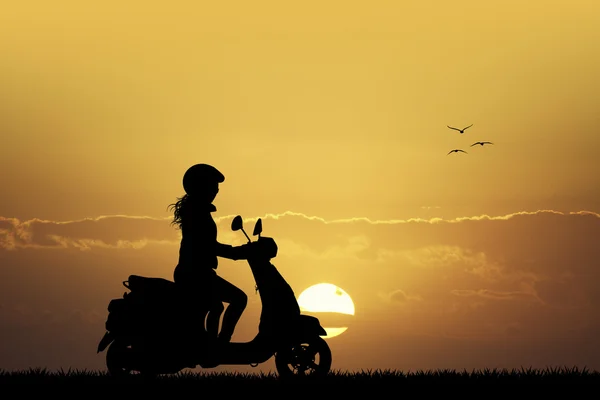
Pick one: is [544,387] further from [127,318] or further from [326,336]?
[127,318]

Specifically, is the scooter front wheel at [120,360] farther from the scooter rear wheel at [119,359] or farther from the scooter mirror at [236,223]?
the scooter mirror at [236,223]

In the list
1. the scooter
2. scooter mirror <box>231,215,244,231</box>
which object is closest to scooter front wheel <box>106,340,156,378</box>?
the scooter

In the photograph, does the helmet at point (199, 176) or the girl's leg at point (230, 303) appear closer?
the helmet at point (199, 176)

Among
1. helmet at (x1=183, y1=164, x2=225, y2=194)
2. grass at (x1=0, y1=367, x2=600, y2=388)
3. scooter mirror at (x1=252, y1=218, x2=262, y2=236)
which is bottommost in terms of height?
grass at (x1=0, y1=367, x2=600, y2=388)

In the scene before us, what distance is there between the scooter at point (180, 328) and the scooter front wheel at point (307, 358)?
0.13 m

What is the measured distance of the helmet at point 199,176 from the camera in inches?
370

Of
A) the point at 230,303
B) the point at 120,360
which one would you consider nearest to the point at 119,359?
the point at 120,360

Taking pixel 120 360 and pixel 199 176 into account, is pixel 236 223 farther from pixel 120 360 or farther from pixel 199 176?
pixel 120 360

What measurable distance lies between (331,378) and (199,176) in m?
2.62

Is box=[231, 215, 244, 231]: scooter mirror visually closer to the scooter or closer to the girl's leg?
the scooter

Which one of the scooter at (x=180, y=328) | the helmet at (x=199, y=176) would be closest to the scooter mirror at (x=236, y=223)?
the scooter at (x=180, y=328)

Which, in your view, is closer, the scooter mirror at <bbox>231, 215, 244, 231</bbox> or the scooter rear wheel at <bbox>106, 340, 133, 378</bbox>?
the scooter mirror at <bbox>231, 215, 244, 231</bbox>

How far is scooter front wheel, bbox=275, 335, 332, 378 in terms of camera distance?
10336 millimetres

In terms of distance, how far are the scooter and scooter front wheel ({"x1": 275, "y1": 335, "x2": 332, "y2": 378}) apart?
132 millimetres
